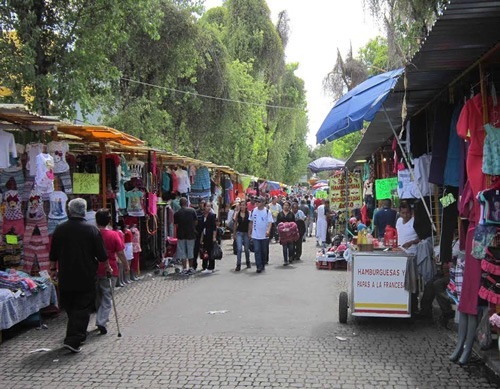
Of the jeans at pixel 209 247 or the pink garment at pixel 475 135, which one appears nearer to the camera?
the pink garment at pixel 475 135

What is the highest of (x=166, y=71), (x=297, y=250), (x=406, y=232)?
(x=166, y=71)

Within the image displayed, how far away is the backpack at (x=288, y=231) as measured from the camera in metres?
14.3

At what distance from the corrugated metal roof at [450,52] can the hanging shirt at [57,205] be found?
518 centimetres

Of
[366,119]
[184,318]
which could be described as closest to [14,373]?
[184,318]

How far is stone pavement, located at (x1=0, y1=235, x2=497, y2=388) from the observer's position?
532 cm

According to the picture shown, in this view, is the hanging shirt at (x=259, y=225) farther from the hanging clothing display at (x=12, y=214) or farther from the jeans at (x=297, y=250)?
the hanging clothing display at (x=12, y=214)

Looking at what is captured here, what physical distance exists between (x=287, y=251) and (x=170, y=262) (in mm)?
3248

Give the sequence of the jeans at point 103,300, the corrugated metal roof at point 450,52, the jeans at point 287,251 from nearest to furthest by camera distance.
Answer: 1. the corrugated metal roof at point 450,52
2. the jeans at point 103,300
3. the jeans at point 287,251

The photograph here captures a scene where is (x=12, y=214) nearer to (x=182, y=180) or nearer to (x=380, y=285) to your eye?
(x=380, y=285)

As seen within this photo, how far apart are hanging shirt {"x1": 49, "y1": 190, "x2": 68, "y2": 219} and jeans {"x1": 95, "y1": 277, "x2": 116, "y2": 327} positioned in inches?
70.4

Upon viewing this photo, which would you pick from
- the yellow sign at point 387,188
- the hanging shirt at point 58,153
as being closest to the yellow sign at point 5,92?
the hanging shirt at point 58,153

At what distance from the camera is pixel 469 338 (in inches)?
218

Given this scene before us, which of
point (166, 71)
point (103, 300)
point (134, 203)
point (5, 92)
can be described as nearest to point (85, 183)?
point (134, 203)

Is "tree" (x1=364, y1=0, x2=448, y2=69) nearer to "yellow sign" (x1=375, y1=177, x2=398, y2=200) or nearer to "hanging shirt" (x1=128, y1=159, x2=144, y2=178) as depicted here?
"yellow sign" (x1=375, y1=177, x2=398, y2=200)
